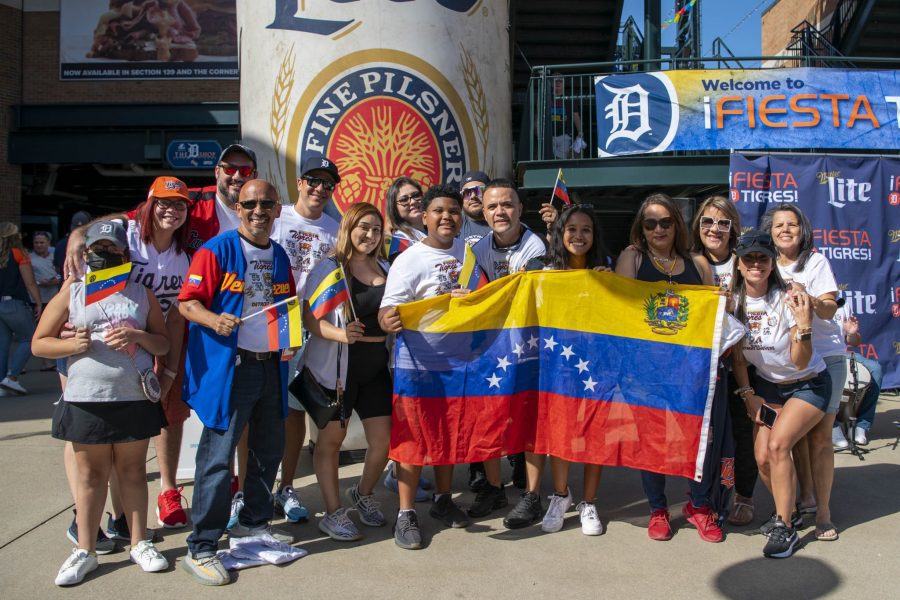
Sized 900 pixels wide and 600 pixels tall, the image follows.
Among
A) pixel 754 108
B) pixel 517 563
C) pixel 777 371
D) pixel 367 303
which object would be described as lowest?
pixel 517 563

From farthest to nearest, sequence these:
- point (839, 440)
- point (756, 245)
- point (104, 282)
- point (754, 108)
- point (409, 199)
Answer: point (754, 108), point (839, 440), point (409, 199), point (756, 245), point (104, 282)

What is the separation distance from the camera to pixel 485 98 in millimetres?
6082

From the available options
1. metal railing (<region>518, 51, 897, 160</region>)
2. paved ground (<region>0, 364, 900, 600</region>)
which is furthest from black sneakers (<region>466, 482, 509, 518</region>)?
metal railing (<region>518, 51, 897, 160</region>)

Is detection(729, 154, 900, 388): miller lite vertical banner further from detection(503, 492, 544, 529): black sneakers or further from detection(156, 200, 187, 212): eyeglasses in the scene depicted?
detection(156, 200, 187, 212): eyeglasses

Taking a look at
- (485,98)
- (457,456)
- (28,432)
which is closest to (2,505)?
(28,432)

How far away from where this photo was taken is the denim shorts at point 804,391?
3998 mm

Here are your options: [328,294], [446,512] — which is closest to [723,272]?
[446,512]

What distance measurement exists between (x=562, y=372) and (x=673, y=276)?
0.85m

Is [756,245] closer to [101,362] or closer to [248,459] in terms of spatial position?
[248,459]

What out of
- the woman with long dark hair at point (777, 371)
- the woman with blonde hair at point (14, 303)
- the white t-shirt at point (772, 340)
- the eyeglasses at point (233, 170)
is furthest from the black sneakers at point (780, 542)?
the woman with blonde hair at point (14, 303)

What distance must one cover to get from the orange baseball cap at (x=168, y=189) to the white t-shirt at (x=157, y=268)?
264mm

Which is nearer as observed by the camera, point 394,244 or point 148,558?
point 148,558

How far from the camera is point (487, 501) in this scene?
14.6 feet

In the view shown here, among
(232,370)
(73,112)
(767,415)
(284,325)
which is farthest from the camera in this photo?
(73,112)
